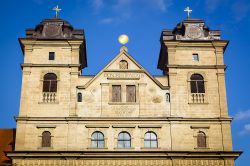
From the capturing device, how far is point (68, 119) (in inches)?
1446

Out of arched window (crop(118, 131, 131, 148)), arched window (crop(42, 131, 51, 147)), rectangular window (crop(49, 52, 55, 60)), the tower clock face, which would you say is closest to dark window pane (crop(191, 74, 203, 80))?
the tower clock face

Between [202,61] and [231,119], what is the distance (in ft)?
16.5

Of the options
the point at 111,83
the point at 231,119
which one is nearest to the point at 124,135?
the point at 111,83

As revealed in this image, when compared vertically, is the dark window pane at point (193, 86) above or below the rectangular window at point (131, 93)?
above

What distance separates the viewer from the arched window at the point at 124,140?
36375 millimetres

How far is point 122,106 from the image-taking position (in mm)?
37375

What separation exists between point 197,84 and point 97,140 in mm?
8561

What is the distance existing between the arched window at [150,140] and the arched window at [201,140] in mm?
3066


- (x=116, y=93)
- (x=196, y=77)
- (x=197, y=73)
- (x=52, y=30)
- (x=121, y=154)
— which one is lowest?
(x=121, y=154)

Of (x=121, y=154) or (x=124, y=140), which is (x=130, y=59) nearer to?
(x=124, y=140)

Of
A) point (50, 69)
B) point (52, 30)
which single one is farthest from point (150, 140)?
point (52, 30)

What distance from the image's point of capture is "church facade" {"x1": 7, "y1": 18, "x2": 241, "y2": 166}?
35781 millimetres

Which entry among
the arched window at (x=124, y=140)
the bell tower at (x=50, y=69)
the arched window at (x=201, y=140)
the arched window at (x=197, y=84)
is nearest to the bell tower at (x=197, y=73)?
the arched window at (x=197, y=84)

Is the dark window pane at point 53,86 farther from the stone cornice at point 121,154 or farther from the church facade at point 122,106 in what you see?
the stone cornice at point 121,154
